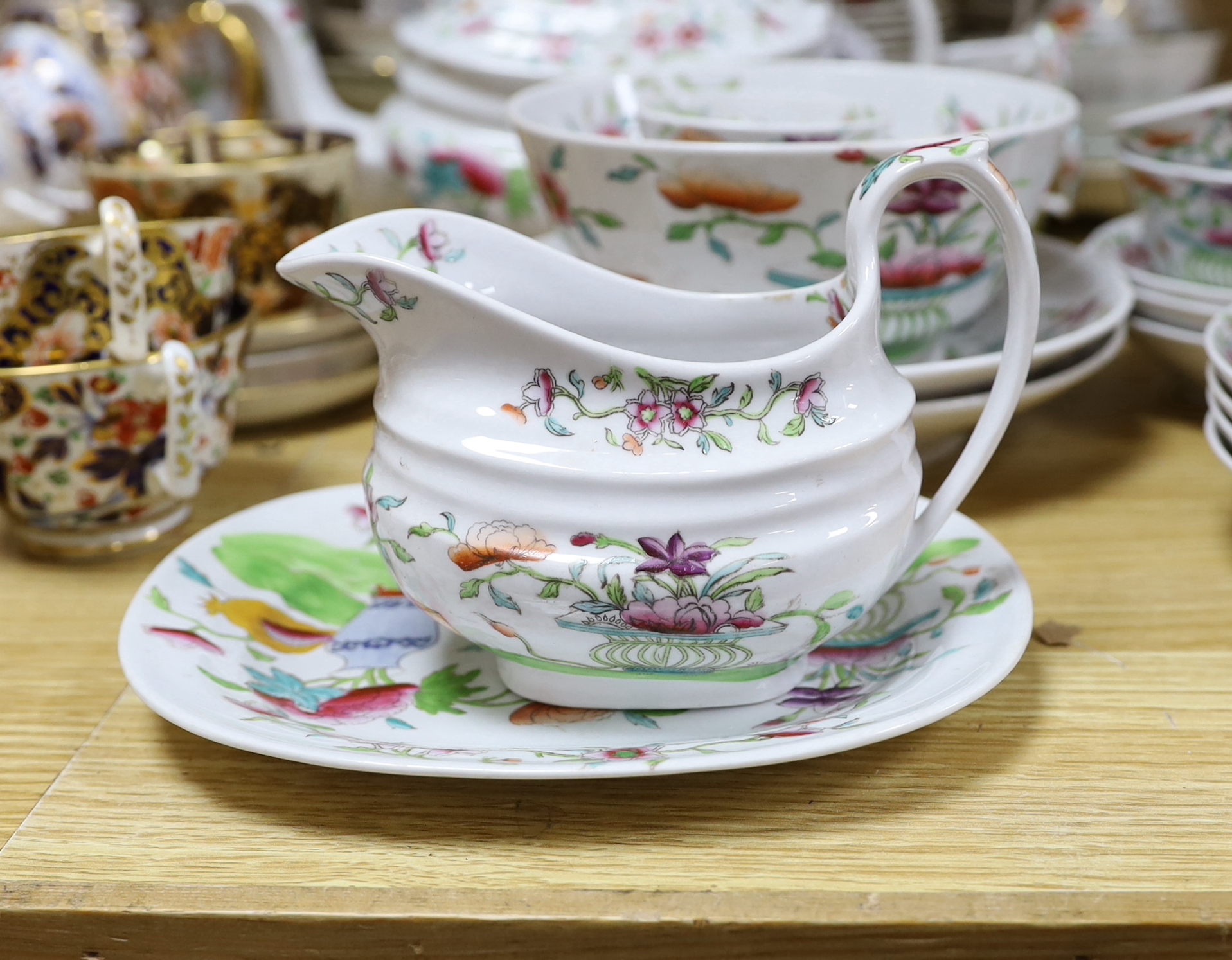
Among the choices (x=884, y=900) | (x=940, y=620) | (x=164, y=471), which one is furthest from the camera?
(x=164, y=471)

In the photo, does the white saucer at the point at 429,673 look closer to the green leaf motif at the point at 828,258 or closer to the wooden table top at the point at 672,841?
the wooden table top at the point at 672,841

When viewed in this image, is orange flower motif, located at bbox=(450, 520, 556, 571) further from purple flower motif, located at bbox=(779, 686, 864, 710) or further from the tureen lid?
the tureen lid

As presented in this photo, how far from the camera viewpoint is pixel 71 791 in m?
0.40

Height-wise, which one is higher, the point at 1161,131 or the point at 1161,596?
the point at 1161,131

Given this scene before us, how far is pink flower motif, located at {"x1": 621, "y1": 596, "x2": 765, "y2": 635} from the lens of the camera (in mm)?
375

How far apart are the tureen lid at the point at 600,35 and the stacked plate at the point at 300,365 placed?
0.61 ft

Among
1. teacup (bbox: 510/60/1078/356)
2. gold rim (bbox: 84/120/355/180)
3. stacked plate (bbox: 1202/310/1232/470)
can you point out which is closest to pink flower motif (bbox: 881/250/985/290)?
teacup (bbox: 510/60/1078/356)

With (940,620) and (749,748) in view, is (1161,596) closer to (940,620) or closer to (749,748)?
(940,620)

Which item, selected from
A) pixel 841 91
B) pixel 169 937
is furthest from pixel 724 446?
pixel 841 91

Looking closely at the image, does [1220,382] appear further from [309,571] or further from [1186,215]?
[309,571]

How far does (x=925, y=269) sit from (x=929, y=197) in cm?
4

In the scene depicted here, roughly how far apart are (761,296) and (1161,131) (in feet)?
1.19

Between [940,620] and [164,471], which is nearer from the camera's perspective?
[940,620]

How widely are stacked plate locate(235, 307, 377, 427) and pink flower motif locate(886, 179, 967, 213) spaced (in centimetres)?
30
